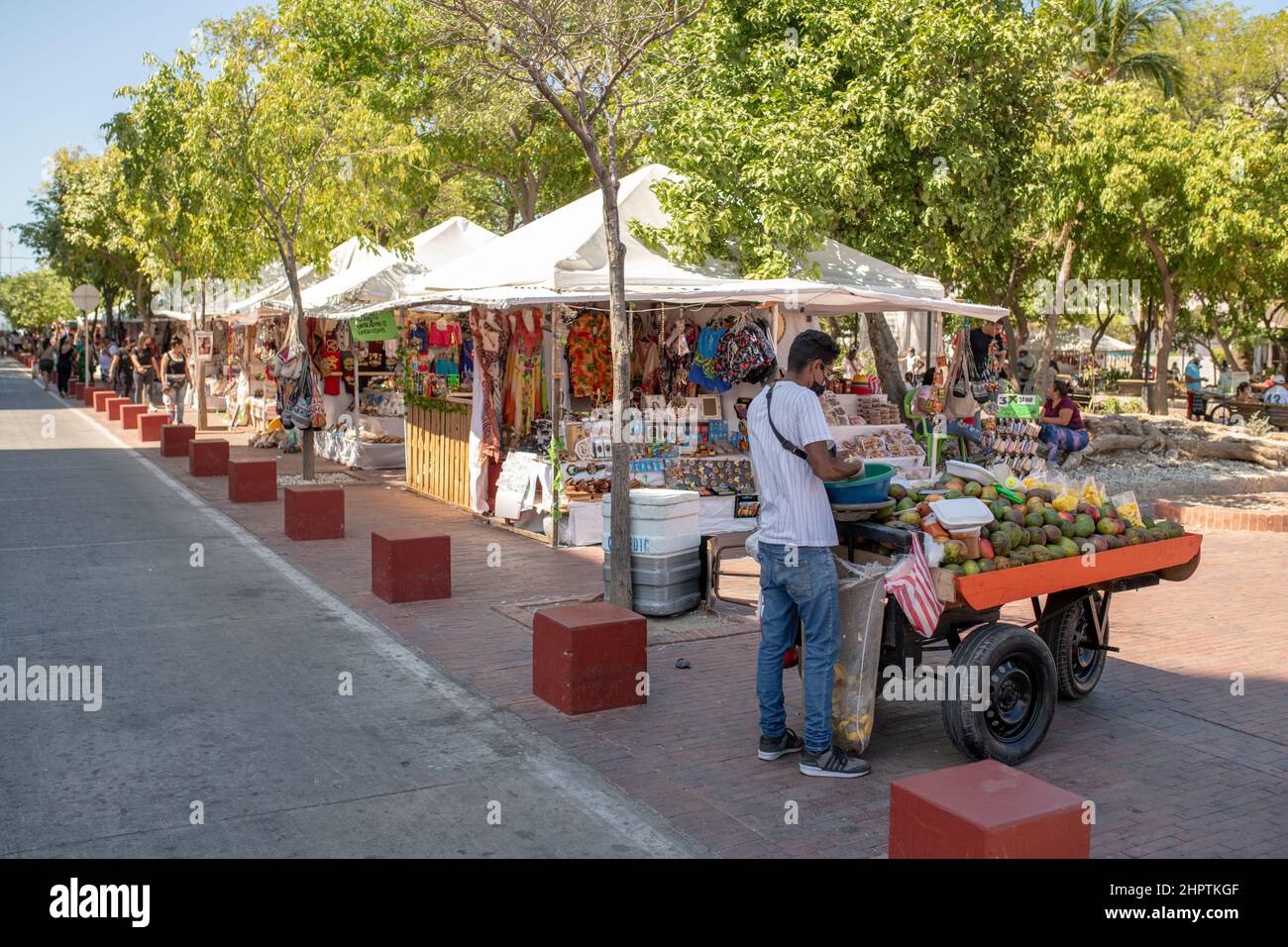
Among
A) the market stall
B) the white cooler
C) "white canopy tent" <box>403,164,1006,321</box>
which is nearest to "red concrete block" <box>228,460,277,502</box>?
the market stall

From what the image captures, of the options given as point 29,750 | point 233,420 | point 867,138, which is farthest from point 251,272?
point 29,750

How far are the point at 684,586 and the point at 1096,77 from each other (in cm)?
2229

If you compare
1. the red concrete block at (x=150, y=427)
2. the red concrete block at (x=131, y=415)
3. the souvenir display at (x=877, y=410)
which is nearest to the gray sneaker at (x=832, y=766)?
the souvenir display at (x=877, y=410)

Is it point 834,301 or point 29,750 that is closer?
point 29,750

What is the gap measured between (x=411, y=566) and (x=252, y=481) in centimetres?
611

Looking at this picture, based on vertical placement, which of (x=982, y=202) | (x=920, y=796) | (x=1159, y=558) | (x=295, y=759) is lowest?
(x=295, y=759)

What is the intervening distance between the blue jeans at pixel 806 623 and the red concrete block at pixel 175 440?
15.6 m

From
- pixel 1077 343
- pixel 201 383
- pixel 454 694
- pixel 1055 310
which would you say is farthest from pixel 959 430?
pixel 1077 343

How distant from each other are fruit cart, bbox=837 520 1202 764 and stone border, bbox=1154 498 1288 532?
718 cm

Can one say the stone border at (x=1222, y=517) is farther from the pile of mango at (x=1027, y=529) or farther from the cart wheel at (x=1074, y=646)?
the cart wheel at (x=1074, y=646)

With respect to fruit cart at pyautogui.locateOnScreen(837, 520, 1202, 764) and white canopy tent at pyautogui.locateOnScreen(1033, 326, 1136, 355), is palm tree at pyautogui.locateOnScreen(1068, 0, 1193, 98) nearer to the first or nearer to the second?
fruit cart at pyautogui.locateOnScreen(837, 520, 1202, 764)

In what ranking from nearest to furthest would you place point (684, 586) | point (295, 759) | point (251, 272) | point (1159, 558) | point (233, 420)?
point (295, 759) → point (1159, 558) → point (684, 586) → point (251, 272) → point (233, 420)

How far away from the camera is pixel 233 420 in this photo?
26125 mm

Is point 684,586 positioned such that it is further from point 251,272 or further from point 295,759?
point 251,272
